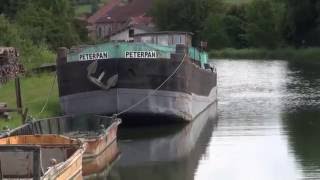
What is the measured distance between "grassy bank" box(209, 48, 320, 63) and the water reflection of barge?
50.2 metres

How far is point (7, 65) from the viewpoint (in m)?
38.3

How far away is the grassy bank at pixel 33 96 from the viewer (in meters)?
26.6

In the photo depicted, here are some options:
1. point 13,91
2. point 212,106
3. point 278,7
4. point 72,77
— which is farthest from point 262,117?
point 278,7

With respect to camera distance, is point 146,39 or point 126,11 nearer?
point 146,39

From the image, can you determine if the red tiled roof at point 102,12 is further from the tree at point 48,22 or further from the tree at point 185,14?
the tree at point 48,22

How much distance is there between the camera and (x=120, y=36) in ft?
345

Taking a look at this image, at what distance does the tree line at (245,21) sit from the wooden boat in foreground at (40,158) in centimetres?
6614

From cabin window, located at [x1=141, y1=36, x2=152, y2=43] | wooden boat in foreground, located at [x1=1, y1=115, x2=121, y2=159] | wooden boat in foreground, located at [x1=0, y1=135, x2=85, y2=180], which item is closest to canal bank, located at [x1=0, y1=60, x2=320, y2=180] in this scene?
wooden boat in foreground, located at [x1=1, y1=115, x2=121, y2=159]

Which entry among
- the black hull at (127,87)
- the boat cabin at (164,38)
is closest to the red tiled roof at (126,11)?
the boat cabin at (164,38)

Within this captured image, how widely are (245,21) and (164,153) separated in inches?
3640

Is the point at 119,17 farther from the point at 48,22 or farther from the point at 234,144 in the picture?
the point at 234,144

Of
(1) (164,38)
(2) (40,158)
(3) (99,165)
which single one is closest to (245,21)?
(1) (164,38)

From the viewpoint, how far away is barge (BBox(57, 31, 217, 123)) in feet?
87.9

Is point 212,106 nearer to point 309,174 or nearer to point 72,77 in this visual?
point 72,77
